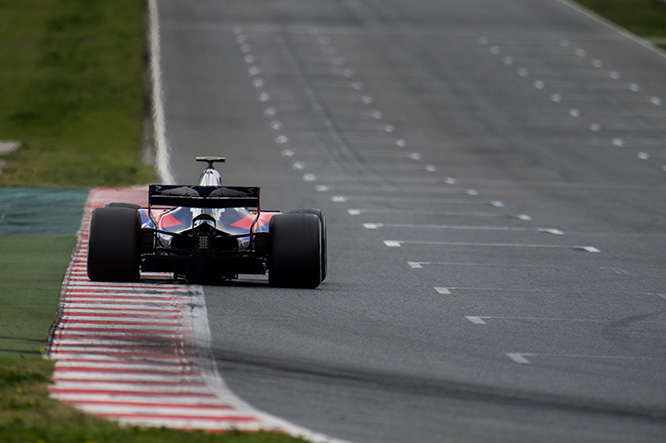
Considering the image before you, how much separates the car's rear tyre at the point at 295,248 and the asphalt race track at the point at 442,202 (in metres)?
0.28

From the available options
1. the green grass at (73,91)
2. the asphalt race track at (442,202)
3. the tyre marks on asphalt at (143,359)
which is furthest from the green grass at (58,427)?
the green grass at (73,91)

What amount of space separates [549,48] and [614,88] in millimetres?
7211

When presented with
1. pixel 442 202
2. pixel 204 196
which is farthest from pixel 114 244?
pixel 442 202

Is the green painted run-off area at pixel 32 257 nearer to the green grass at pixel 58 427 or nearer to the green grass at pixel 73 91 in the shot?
the green grass at pixel 58 427

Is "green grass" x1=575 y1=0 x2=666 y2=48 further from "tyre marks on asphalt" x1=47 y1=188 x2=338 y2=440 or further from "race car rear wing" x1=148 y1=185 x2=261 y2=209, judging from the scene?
"tyre marks on asphalt" x1=47 y1=188 x2=338 y2=440

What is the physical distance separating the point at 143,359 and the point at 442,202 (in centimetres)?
1742

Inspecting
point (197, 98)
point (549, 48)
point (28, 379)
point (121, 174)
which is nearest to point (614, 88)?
point (549, 48)

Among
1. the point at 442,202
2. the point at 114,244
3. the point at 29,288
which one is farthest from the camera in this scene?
the point at 442,202

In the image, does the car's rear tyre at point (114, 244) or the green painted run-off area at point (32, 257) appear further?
the car's rear tyre at point (114, 244)

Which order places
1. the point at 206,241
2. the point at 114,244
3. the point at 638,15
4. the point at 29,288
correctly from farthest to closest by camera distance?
the point at 638,15
the point at 29,288
the point at 206,241
the point at 114,244

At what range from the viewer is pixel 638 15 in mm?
64688

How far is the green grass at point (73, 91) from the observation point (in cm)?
3200

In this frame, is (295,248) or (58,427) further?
(295,248)

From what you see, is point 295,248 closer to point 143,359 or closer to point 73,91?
point 143,359
